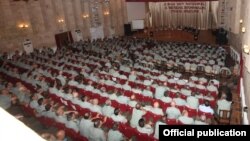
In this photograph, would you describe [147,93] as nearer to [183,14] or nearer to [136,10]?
[183,14]

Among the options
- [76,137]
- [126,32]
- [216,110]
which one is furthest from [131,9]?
[76,137]

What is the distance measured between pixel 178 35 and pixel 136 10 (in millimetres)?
6835

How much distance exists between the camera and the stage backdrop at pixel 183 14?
28.8m

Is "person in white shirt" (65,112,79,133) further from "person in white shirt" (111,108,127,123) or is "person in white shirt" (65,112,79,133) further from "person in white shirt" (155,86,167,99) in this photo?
"person in white shirt" (155,86,167,99)

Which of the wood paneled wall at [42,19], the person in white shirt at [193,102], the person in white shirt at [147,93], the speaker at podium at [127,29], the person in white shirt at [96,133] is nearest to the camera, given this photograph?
the person in white shirt at [96,133]

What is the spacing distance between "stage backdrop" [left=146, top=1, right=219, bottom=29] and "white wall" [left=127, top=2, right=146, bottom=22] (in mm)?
815

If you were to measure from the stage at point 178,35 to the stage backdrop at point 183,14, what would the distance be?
1.43 metres

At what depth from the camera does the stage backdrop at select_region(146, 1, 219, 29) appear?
28781mm

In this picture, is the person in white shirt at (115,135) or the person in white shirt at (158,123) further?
the person in white shirt at (158,123)

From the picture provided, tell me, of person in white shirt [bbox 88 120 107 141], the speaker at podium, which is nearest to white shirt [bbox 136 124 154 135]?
person in white shirt [bbox 88 120 107 141]

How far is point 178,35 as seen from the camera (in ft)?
92.6

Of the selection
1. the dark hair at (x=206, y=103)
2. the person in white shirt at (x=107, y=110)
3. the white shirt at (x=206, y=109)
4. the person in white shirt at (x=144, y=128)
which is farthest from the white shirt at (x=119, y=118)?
the dark hair at (x=206, y=103)

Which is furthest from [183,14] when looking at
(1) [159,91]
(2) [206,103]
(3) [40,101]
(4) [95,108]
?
(3) [40,101]

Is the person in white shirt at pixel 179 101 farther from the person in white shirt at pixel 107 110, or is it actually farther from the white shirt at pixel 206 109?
the person in white shirt at pixel 107 110
